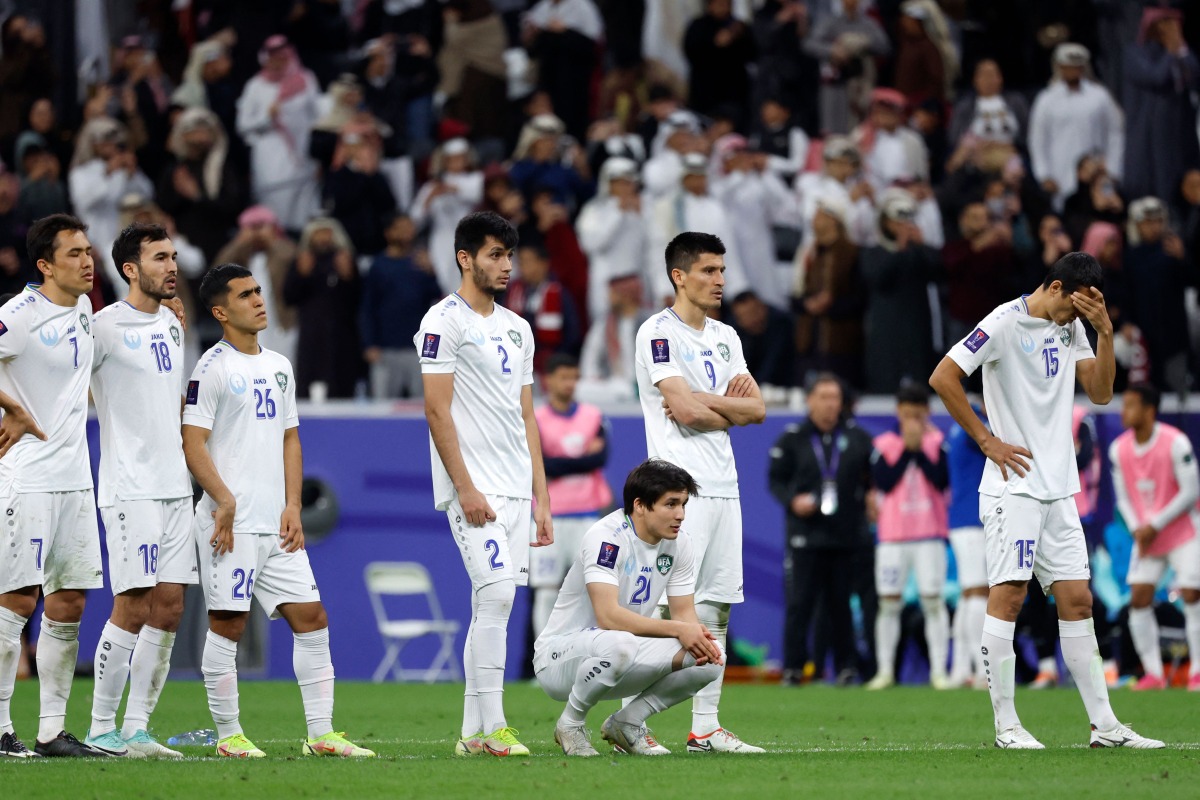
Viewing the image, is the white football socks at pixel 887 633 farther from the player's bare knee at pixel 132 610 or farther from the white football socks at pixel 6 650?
the white football socks at pixel 6 650

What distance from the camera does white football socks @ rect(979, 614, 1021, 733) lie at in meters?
9.36

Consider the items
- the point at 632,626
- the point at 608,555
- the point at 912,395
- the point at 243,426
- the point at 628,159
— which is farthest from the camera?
the point at 628,159

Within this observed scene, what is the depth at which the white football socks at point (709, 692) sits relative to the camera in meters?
9.34

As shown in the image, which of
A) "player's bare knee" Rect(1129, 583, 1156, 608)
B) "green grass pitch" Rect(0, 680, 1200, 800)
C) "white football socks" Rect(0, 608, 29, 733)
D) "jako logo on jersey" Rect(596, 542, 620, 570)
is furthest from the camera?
"player's bare knee" Rect(1129, 583, 1156, 608)

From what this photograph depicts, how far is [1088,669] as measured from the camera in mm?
9367

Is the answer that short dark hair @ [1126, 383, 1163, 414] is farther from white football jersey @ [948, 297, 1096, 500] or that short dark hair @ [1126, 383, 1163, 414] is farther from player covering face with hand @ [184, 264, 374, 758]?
player covering face with hand @ [184, 264, 374, 758]

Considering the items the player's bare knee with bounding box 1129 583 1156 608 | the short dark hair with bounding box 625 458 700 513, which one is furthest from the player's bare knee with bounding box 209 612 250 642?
the player's bare knee with bounding box 1129 583 1156 608

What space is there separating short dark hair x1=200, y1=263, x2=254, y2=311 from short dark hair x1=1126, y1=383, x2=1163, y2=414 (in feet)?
29.1

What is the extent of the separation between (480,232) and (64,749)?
3.38 metres

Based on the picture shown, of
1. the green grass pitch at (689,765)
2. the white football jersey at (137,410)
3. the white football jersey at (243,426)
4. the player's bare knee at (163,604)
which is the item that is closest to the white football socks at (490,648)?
the green grass pitch at (689,765)

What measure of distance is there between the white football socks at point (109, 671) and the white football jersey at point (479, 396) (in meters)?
1.76

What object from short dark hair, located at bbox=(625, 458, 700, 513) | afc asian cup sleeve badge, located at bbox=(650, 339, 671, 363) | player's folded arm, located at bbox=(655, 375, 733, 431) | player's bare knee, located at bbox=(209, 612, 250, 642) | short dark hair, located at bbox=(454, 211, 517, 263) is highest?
short dark hair, located at bbox=(454, 211, 517, 263)

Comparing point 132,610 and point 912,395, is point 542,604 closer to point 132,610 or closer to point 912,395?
point 912,395

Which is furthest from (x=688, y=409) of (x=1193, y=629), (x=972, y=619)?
(x=1193, y=629)
